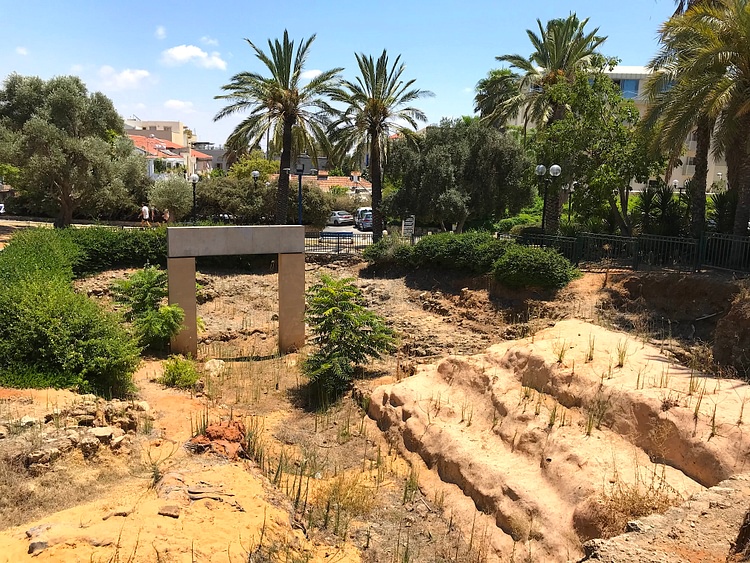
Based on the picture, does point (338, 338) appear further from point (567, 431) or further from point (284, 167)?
point (284, 167)

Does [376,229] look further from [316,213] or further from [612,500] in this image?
[612,500]

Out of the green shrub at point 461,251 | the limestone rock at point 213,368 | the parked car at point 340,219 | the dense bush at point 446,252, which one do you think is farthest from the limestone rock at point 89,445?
the parked car at point 340,219

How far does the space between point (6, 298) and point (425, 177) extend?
74.5 feet

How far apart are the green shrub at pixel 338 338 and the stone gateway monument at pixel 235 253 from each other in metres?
2.65

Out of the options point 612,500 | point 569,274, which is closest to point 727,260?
point 569,274

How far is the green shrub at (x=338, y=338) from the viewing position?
1349 cm

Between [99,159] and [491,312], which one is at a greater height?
[99,159]

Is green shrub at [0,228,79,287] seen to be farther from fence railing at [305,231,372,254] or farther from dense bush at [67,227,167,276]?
fence railing at [305,231,372,254]

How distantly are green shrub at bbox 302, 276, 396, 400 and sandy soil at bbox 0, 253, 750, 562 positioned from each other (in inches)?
23.7

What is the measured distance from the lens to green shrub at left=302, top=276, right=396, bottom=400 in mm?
13492

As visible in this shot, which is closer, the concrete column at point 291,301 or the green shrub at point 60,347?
the green shrub at point 60,347

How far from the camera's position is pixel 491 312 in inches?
755

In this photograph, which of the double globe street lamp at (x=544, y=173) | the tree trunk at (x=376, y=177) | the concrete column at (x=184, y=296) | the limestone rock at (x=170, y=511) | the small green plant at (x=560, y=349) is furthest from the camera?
the tree trunk at (x=376, y=177)

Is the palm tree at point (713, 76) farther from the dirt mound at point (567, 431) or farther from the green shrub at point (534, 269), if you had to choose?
the dirt mound at point (567, 431)
